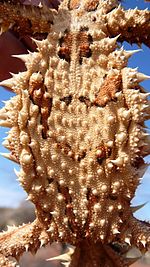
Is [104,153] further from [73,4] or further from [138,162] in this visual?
[73,4]

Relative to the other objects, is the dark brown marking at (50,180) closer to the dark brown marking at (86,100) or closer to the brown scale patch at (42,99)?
the brown scale patch at (42,99)

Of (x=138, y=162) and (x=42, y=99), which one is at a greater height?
(x=42, y=99)

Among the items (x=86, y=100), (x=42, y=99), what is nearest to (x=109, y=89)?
(x=86, y=100)

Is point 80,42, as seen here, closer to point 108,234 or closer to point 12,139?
point 12,139

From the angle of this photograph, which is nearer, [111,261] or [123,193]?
[123,193]

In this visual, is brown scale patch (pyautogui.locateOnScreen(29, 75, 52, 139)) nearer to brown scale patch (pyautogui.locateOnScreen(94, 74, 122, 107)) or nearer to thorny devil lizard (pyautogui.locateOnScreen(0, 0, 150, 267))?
thorny devil lizard (pyautogui.locateOnScreen(0, 0, 150, 267))

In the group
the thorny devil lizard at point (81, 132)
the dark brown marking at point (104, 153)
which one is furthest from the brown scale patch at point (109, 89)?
the dark brown marking at point (104, 153)

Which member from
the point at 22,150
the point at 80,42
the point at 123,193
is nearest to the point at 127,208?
the point at 123,193
